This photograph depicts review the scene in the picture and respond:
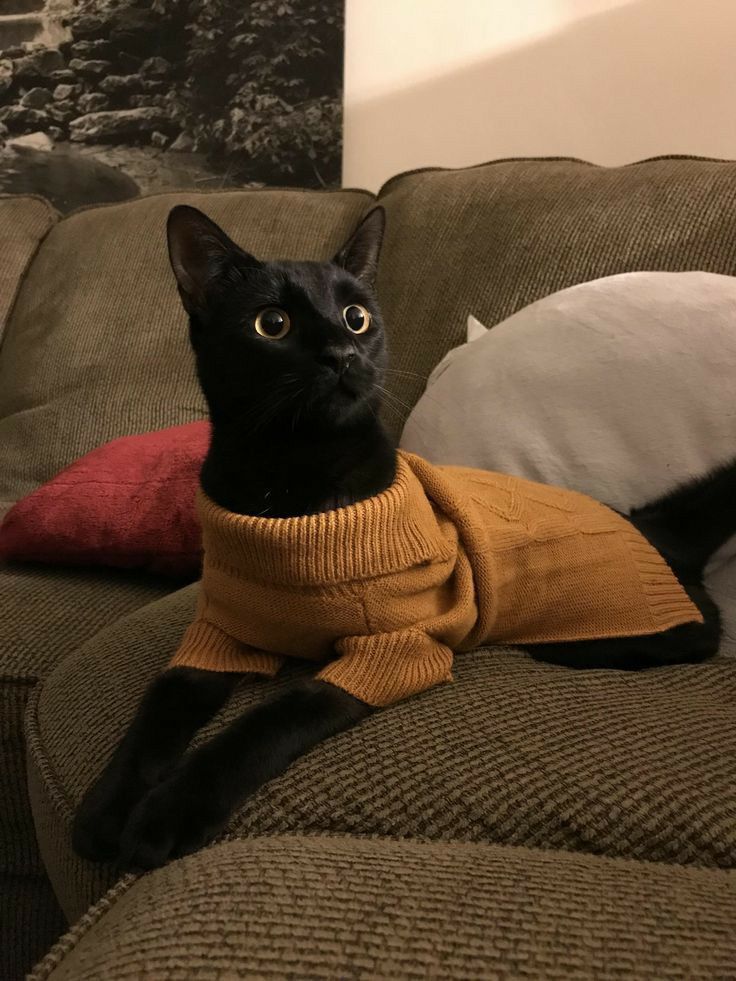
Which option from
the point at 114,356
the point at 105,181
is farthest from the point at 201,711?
the point at 105,181

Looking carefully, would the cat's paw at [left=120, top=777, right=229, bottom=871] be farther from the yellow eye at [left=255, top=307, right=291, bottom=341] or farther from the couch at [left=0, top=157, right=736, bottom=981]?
the yellow eye at [left=255, top=307, right=291, bottom=341]

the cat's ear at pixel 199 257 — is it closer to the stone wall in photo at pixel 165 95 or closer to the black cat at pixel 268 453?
the black cat at pixel 268 453

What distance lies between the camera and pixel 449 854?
18.7 inches

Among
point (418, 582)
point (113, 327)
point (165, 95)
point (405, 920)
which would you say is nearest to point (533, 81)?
point (165, 95)

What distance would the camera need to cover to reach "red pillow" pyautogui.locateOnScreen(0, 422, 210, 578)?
105cm

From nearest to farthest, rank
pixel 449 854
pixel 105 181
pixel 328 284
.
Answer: pixel 449 854 < pixel 328 284 < pixel 105 181

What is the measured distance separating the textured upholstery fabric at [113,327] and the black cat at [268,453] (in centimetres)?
70

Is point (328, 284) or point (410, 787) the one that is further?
Result: point (328, 284)

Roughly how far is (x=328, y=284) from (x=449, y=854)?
548 millimetres

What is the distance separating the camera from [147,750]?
0.62m

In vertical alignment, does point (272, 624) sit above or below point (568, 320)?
below

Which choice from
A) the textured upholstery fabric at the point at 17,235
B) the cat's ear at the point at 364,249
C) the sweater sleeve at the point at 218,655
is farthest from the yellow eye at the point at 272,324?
the textured upholstery fabric at the point at 17,235

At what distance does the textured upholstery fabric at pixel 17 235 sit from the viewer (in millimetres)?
1731

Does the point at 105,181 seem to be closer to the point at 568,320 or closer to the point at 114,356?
the point at 114,356
